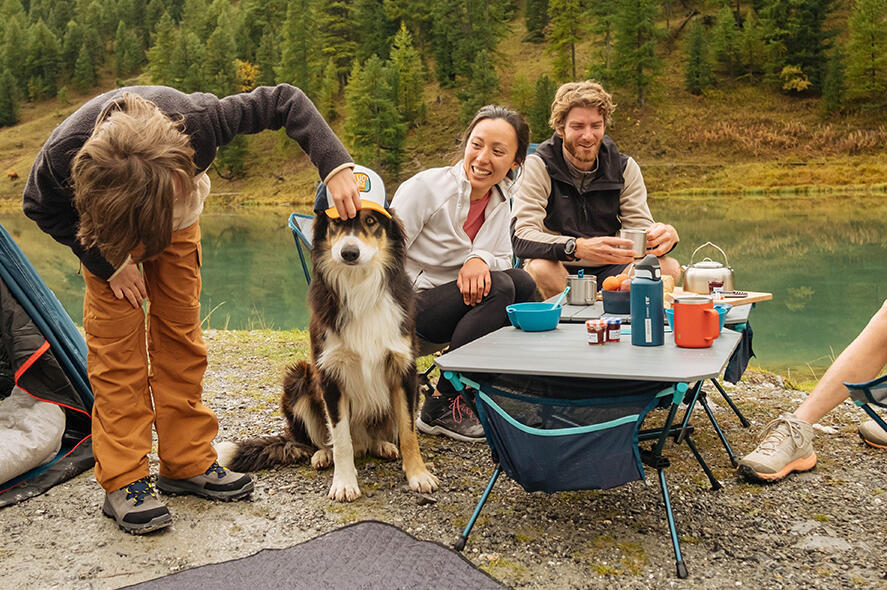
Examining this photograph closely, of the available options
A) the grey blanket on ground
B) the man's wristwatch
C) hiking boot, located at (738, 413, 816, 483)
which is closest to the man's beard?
the man's wristwatch

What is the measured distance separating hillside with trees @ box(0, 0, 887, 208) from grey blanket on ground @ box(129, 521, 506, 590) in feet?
95.4

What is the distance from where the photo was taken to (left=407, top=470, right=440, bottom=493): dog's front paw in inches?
117

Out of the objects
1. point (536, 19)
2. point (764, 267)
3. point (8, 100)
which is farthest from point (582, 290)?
point (8, 100)

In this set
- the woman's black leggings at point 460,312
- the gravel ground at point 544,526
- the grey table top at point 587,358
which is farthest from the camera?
the woman's black leggings at point 460,312

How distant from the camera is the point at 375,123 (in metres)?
39.2

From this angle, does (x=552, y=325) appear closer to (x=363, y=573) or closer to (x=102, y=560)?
(x=363, y=573)

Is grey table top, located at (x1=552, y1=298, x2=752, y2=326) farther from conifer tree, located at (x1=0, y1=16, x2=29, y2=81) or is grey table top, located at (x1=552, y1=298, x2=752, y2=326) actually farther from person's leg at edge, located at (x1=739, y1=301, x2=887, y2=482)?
conifer tree, located at (x1=0, y1=16, x2=29, y2=81)

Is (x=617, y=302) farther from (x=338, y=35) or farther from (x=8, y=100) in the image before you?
(x=8, y=100)

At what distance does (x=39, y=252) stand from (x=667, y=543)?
21.9m

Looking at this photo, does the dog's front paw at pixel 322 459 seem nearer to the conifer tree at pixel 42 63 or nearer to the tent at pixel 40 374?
the tent at pixel 40 374

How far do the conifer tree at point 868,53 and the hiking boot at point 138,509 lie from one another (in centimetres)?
4040

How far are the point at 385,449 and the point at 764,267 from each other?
11.2m

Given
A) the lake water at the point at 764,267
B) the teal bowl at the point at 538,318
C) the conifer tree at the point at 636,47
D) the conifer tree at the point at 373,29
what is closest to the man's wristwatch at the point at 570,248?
the teal bowl at the point at 538,318

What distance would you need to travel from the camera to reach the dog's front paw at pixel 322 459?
325 centimetres
